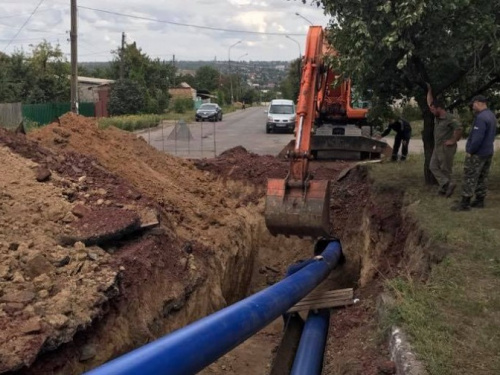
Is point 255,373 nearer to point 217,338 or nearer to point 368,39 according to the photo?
point 217,338

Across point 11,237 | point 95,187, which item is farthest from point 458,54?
point 11,237

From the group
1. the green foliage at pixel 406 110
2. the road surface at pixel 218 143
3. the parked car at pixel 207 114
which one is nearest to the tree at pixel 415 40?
the green foliage at pixel 406 110

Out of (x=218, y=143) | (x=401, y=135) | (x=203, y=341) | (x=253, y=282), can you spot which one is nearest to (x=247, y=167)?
(x=253, y=282)

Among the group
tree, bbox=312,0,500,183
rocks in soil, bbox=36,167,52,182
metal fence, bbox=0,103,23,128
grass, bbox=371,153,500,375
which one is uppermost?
tree, bbox=312,0,500,183

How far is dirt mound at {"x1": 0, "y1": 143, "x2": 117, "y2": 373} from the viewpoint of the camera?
513 cm

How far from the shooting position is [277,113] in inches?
1420

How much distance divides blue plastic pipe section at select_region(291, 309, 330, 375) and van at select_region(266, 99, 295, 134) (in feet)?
93.2

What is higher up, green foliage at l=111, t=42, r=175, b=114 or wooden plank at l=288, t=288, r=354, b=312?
green foliage at l=111, t=42, r=175, b=114

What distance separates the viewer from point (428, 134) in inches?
414

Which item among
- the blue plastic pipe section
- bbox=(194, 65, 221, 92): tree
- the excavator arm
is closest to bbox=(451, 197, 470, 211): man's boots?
the excavator arm

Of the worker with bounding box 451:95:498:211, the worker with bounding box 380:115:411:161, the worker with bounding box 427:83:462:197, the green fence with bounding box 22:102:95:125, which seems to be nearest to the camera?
the worker with bounding box 451:95:498:211

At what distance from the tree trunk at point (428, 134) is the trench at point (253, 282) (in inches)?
29.4

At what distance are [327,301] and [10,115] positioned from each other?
21.7 m

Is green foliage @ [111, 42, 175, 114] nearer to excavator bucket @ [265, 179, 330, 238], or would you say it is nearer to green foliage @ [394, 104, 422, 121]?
green foliage @ [394, 104, 422, 121]
